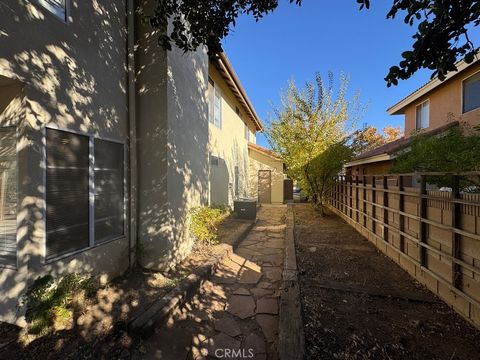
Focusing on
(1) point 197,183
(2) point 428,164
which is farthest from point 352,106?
(1) point 197,183

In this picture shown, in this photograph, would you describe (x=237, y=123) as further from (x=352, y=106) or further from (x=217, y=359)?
(x=217, y=359)

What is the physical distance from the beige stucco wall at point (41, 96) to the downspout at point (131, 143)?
61 cm

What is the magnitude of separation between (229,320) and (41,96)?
4064mm

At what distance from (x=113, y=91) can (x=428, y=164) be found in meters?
5.94

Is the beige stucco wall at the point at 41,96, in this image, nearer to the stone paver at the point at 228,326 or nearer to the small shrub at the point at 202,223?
the small shrub at the point at 202,223

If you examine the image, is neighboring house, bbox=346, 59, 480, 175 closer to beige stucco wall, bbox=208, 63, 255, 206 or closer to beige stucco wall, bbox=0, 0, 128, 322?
beige stucco wall, bbox=208, 63, 255, 206

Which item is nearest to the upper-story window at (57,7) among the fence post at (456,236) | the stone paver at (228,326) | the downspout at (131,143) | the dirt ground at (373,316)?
the downspout at (131,143)

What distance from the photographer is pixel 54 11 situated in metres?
3.48

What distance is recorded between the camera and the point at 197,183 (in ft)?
21.0

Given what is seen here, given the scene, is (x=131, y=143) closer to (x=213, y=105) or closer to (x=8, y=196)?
(x=8, y=196)

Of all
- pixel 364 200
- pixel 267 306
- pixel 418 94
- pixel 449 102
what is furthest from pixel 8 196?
pixel 418 94

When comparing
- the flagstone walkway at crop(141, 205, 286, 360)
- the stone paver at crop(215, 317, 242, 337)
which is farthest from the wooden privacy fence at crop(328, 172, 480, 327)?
the stone paver at crop(215, 317, 242, 337)

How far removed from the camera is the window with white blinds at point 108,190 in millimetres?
4195

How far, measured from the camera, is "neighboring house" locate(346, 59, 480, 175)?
30.1 feet
